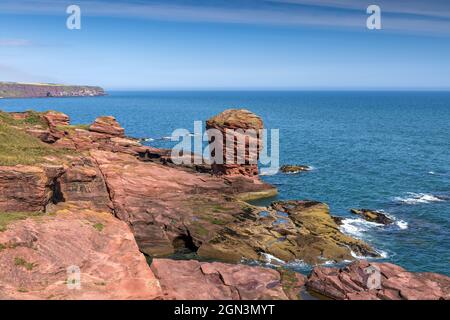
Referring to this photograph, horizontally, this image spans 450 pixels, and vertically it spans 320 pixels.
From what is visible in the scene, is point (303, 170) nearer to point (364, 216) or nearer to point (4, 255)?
point (364, 216)

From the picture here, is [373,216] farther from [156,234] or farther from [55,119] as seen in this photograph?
[55,119]

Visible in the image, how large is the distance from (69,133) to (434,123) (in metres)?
159

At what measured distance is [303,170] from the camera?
292 feet

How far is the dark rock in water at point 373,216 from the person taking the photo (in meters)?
57.6

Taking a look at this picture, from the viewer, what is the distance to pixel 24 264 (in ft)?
88.7

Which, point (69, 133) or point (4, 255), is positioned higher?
point (69, 133)

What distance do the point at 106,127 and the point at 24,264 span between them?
5916 cm

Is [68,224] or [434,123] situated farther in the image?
[434,123]

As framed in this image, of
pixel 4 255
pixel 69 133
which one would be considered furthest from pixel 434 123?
pixel 4 255

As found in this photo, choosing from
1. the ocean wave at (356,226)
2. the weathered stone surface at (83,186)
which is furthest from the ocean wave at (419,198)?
the weathered stone surface at (83,186)

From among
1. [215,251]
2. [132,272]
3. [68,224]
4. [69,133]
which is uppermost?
[69,133]

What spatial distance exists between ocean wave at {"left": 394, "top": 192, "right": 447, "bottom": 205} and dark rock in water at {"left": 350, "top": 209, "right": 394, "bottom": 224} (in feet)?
30.0

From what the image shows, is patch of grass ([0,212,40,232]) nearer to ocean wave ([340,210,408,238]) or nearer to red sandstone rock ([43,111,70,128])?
ocean wave ([340,210,408,238])

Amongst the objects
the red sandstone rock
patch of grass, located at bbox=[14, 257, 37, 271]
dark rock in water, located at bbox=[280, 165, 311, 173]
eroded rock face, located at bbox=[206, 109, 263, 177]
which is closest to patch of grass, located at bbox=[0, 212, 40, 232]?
patch of grass, located at bbox=[14, 257, 37, 271]
